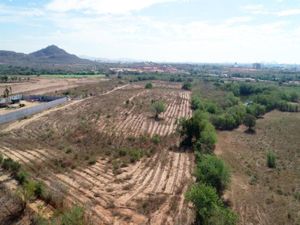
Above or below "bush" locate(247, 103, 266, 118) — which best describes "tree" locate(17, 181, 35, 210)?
above

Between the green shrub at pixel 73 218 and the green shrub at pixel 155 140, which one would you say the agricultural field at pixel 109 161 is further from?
the green shrub at pixel 73 218

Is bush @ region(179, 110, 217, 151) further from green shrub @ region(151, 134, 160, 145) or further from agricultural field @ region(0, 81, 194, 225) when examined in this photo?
green shrub @ region(151, 134, 160, 145)

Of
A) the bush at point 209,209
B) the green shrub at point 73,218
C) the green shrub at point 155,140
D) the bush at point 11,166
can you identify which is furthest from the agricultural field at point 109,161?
the green shrub at point 73,218

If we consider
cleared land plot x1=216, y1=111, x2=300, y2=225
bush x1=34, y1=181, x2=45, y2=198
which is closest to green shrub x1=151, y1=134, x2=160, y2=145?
cleared land plot x1=216, y1=111, x2=300, y2=225


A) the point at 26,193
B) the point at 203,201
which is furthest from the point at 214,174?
the point at 26,193

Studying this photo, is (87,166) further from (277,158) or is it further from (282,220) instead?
(277,158)

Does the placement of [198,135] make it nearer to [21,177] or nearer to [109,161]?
[109,161]

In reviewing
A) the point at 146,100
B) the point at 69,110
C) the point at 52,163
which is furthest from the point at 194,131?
the point at 146,100
